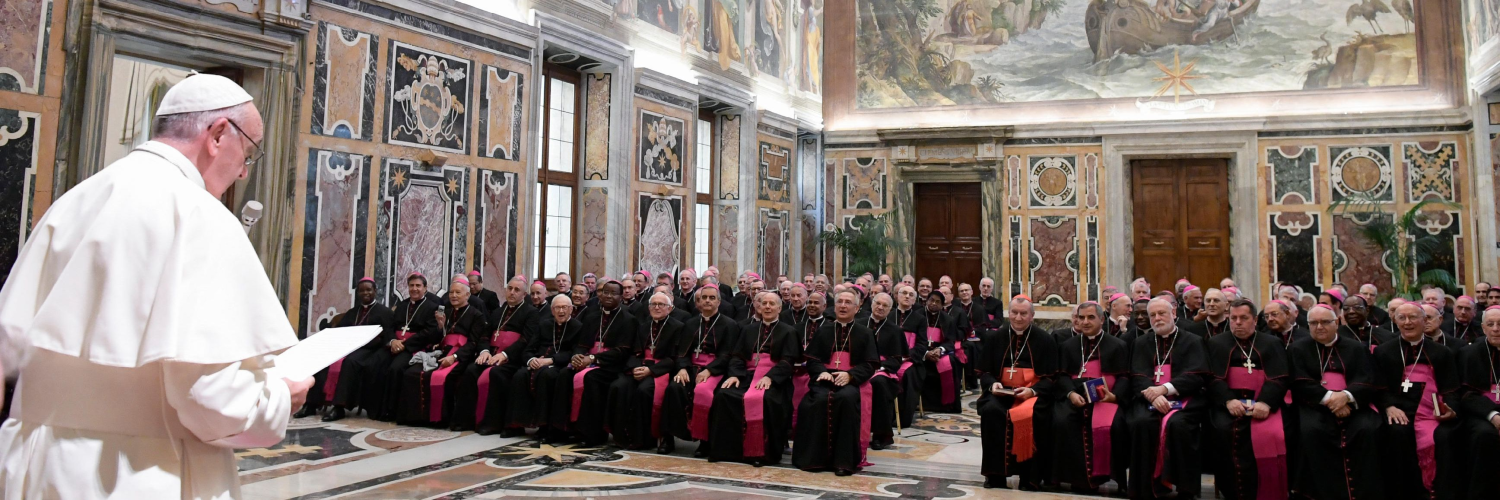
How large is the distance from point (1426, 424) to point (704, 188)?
11049 mm

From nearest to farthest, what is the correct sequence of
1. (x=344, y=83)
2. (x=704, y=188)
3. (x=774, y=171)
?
1. (x=344, y=83)
2. (x=704, y=188)
3. (x=774, y=171)

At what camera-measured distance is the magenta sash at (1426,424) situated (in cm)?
536

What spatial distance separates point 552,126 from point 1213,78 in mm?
10950

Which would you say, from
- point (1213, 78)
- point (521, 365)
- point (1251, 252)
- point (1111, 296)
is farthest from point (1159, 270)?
point (521, 365)

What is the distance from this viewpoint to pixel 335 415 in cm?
857

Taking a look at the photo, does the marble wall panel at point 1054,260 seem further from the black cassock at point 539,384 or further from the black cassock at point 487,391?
the black cassock at point 487,391

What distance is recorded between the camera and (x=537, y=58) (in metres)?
11.2

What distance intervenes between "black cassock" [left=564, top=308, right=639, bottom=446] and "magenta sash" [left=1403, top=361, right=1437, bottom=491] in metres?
5.49

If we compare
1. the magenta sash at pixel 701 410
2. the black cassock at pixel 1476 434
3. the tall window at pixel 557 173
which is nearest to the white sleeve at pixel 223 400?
the magenta sash at pixel 701 410

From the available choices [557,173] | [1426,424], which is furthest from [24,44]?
[1426,424]

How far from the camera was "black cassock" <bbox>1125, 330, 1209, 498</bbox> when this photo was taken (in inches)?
225

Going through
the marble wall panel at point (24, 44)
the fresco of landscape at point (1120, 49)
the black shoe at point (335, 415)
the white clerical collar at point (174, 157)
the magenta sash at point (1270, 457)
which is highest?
the fresco of landscape at point (1120, 49)

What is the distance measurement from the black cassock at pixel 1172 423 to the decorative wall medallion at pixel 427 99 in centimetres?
729

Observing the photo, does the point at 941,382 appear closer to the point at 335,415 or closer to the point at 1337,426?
the point at 1337,426
